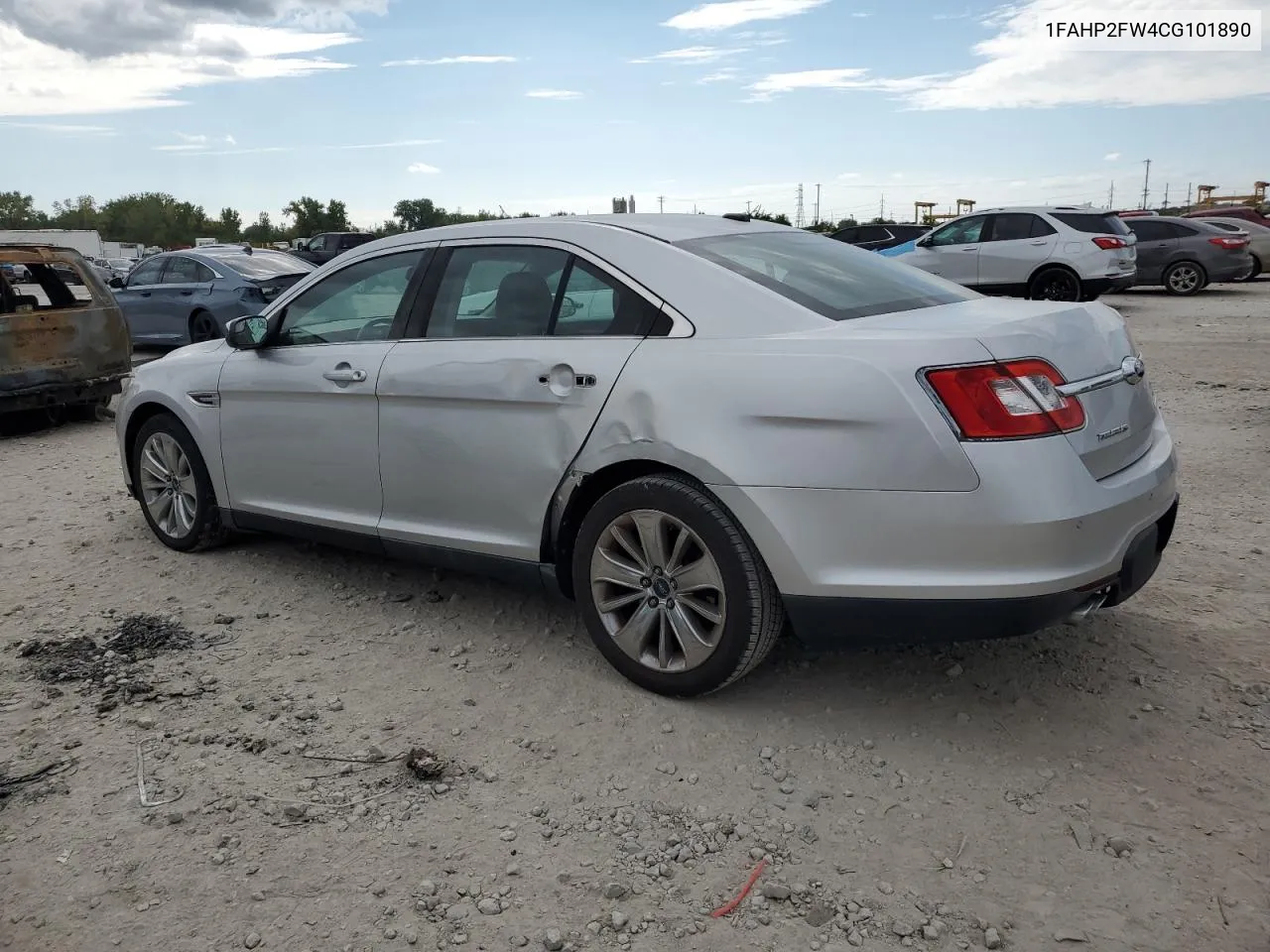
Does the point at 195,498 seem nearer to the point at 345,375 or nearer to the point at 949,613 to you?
the point at 345,375

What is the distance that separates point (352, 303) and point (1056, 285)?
47.3ft

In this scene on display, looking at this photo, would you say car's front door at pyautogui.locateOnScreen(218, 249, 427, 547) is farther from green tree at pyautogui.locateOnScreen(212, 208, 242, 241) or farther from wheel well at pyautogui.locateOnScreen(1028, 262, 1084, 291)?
green tree at pyautogui.locateOnScreen(212, 208, 242, 241)

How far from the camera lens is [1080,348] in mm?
3221

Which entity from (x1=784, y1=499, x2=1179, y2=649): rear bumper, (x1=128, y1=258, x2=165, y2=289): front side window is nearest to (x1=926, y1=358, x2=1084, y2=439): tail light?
(x1=784, y1=499, x2=1179, y2=649): rear bumper

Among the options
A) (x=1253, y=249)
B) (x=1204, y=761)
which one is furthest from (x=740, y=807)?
(x=1253, y=249)

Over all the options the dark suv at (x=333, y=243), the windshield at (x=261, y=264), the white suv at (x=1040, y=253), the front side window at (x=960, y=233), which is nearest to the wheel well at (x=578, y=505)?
the windshield at (x=261, y=264)

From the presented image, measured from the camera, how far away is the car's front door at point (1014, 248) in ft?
54.0

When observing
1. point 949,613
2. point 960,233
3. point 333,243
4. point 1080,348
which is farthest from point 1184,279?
point 949,613

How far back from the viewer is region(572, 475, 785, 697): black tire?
3295 mm

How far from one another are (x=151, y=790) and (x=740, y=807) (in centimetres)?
174

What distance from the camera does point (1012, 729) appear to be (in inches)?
132

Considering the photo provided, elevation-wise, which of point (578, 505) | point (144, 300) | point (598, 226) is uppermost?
point (598, 226)

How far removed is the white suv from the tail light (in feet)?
46.5

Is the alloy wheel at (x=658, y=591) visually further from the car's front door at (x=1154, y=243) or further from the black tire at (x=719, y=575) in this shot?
the car's front door at (x=1154, y=243)
